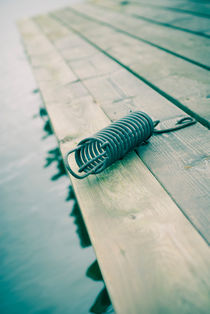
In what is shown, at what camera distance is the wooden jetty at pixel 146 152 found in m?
0.63

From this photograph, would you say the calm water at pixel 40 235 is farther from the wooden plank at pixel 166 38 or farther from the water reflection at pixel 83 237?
the wooden plank at pixel 166 38

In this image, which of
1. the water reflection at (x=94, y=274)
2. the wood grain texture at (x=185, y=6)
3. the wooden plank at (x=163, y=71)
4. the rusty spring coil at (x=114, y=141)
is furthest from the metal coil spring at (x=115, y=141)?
the wood grain texture at (x=185, y=6)

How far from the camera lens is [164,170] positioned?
3.08 feet

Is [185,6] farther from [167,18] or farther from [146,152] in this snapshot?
[146,152]

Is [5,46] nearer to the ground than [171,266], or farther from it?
farther from it

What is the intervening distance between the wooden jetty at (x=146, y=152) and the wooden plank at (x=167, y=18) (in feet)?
0.06

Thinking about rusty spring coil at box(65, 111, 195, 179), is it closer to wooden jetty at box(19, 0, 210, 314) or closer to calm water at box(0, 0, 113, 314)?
wooden jetty at box(19, 0, 210, 314)

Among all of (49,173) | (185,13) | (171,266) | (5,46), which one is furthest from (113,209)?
(5,46)

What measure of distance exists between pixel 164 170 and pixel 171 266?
0.38 meters

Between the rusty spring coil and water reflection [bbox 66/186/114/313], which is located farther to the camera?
water reflection [bbox 66/186/114/313]

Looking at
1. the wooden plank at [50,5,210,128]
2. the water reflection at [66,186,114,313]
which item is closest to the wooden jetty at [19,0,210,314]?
the wooden plank at [50,5,210,128]

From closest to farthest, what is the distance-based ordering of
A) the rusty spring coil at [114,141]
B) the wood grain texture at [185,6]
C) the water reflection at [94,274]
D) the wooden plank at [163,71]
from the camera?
the rusty spring coil at [114,141], the water reflection at [94,274], the wooden plank at [163,71], the wood grain texture at [185,6]

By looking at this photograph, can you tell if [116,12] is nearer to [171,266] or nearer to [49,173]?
[49,173]

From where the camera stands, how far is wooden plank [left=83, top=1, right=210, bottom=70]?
1.78 metres
